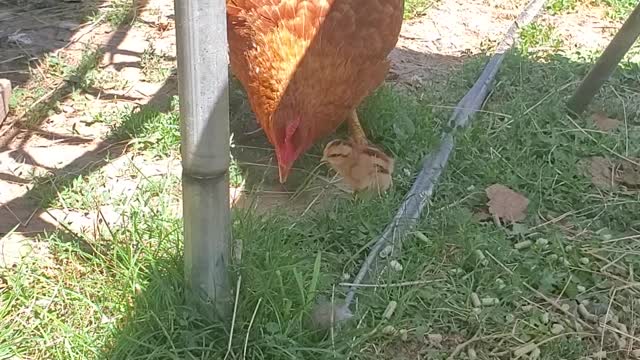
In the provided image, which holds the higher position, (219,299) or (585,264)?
(219,299)

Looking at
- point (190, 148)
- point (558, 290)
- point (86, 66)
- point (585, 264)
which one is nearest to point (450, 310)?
point (558, 290)

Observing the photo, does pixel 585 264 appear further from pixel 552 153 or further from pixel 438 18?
pixel 438 18

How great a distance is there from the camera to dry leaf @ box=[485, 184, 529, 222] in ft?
→ 8.92

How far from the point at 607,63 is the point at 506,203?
965 millimetres

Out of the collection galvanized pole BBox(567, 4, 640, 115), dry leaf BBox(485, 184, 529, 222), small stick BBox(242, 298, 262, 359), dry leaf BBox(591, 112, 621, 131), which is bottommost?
dry leaf BBox(485, 184, 529, 222)

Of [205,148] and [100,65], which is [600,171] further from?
[100,65]

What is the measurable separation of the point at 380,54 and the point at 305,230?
0.86 meters

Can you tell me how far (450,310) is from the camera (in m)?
2.28

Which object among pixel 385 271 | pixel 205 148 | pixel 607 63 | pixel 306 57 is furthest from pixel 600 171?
pixel 205 148

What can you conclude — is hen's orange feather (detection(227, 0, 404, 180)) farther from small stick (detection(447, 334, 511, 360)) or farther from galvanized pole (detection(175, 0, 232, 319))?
small stick (detection(447, 334, 511, 360))

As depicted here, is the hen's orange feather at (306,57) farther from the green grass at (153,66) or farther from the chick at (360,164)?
the green grass at (153,66)

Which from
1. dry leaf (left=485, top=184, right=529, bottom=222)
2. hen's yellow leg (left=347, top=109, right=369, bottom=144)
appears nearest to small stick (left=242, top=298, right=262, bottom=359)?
dry leaf (left=485, top=184, right=529, bottom=222)

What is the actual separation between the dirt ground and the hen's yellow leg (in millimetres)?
498

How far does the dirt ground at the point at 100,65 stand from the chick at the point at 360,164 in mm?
306
